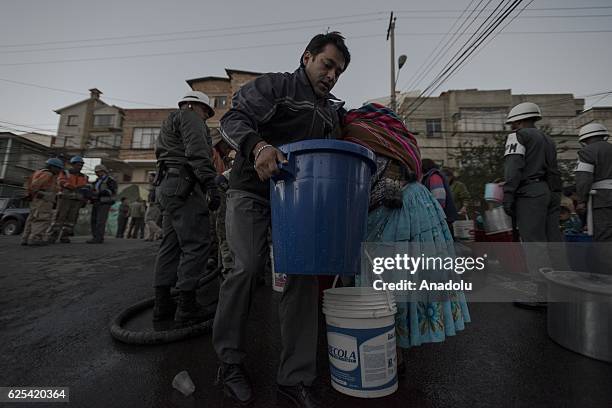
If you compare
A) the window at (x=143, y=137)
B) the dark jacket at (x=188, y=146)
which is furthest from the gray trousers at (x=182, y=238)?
the window at (x=143, y=137)

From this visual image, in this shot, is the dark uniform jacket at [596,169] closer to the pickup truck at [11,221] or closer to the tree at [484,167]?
the tree at [484,167]

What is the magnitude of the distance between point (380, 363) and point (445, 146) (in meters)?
22.4

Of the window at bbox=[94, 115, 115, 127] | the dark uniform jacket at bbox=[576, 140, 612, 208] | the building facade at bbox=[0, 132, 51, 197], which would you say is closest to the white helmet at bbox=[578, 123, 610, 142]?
the dark uniform jacket at bbox=[576, 140, 612, 208]

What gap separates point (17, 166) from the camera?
938 inches

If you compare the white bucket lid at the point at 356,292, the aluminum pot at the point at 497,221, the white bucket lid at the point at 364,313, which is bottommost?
the white bucket lid at the point at 364,313

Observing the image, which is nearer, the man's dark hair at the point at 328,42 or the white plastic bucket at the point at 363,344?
the white plastic bucket at the point at 363,344

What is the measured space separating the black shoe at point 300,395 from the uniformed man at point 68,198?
8391 millimetres

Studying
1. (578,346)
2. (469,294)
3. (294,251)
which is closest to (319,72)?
(294,251)

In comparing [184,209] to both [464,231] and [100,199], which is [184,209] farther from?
[100,199]

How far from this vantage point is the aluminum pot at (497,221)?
3.92 meters

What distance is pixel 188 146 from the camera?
232 centimetres

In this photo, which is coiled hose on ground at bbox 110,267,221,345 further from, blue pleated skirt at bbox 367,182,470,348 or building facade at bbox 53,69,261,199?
building facade at bbox 53,69,261,199

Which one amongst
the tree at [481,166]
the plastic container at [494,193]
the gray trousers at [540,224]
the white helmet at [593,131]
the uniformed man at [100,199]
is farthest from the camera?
the tree at [481,166]

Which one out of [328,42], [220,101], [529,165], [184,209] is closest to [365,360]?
[328,42]
